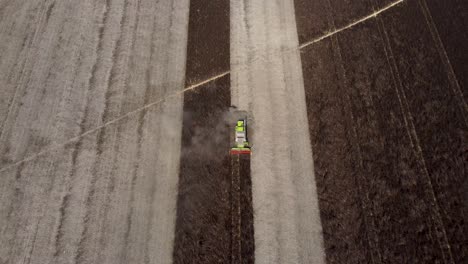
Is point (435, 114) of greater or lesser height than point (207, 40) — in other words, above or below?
below

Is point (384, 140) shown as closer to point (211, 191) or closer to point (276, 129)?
point (276, 129)

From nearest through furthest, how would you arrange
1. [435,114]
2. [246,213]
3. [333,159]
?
[246,213] < [333,159] < [435,114]

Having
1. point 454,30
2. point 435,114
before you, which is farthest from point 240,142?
point 454,30

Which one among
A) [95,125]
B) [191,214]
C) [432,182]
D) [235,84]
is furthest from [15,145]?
[432,182]

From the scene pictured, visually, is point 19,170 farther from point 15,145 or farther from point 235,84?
point 235,84

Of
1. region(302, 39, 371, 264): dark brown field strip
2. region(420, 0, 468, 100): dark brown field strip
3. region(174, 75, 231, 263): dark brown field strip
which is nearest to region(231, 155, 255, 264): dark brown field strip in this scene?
region(174, 75, 231, 263): dark brown field strip
